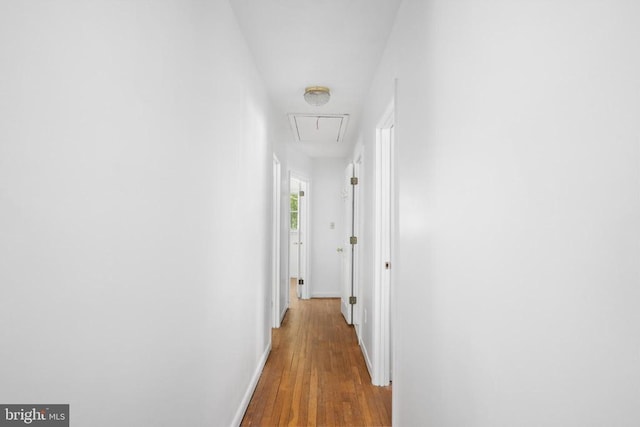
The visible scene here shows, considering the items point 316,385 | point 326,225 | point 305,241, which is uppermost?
point 326,225

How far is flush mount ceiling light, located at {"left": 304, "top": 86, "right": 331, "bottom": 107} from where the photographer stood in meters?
3.30

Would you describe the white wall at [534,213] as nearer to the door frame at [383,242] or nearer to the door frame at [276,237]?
the door frame at [383,242]

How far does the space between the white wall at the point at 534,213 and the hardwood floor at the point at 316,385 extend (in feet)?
4.01

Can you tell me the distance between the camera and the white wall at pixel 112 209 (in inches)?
27.0

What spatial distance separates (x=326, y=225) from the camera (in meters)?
6.38

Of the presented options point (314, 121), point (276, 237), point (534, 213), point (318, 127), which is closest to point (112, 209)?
point (534, 213)

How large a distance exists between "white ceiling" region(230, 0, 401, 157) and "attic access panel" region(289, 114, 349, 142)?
1.11 ft

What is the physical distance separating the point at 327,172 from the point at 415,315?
4954mm

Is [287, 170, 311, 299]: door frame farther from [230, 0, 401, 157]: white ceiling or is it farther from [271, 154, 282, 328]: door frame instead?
[230, 0, 401, 157]: white ceiling

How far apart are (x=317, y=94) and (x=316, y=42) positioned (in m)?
0.87

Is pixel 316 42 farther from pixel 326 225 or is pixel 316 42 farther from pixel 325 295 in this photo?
pixel 325 295

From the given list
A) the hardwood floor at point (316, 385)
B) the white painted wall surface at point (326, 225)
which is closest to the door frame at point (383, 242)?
the hardwood floor at point (316, 385)

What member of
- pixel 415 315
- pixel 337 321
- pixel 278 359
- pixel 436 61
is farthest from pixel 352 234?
pixel 436 61

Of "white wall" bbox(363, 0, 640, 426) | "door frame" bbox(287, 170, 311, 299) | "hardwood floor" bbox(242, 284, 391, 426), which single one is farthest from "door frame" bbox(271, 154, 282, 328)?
"white wall" bbox(363, 0, 640, 426)
